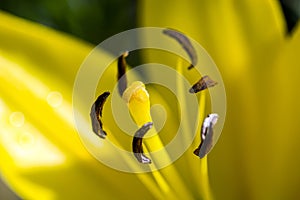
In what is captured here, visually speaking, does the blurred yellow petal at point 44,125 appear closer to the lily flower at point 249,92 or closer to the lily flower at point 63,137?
the lily flower at point 63,137

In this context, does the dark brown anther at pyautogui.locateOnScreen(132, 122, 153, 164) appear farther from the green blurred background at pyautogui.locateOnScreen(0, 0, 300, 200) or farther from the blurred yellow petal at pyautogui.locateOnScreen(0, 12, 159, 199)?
the green blurred background at pyautogui.locateOnScreen(0, 0, 300, 200)

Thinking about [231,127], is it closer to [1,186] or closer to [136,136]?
[136,136]

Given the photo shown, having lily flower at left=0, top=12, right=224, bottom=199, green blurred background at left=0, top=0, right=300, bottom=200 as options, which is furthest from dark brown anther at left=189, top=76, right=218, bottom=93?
green blurred background at left=0, top=0, right=300, bottom=200

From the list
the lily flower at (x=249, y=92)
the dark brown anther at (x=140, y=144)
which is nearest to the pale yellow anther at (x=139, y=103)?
the dark brown anther at (x=140, y=144)

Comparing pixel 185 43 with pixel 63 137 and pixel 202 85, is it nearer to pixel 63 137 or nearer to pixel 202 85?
pixel 202 85

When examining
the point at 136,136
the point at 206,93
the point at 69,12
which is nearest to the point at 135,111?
the point at 136,136
